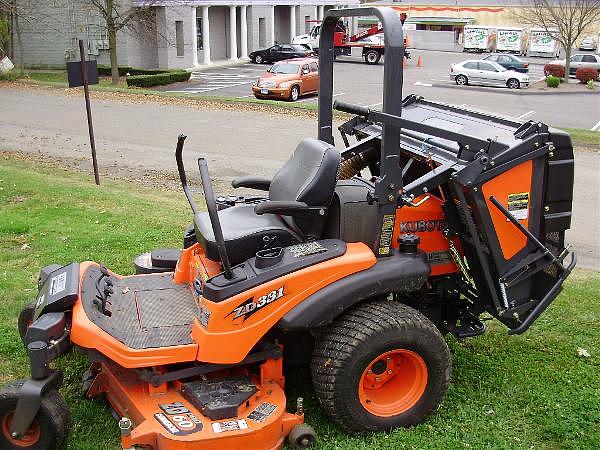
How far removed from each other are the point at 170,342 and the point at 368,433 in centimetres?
126

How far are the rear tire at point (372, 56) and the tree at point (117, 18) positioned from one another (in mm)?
11061

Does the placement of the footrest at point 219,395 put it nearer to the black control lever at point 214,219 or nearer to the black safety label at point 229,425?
the black safety label at point 229,425

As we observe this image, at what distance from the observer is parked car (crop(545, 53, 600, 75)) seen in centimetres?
3184

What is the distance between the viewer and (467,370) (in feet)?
15.7

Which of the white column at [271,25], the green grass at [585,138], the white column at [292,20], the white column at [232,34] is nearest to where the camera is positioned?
the green grass at [585,138]

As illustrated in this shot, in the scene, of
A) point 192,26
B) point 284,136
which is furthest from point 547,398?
point 192,26

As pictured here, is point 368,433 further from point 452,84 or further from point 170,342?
point 452,84

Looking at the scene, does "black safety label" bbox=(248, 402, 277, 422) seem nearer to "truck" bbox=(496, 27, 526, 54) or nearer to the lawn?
the lawn

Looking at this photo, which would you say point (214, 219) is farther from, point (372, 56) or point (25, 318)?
point (372, 56)

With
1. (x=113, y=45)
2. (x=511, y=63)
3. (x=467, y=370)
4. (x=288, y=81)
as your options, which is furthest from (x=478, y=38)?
(x=467, y=370)

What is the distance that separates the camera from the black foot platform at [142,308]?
401 centimetres

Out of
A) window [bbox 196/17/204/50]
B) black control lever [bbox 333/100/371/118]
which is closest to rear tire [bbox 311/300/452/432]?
black control lever [bbox 333/100/371/118]

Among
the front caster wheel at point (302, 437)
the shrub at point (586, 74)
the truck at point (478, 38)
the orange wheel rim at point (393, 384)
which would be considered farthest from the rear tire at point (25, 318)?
the truck at point (478, 38)

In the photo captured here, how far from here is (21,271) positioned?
6516 mm
